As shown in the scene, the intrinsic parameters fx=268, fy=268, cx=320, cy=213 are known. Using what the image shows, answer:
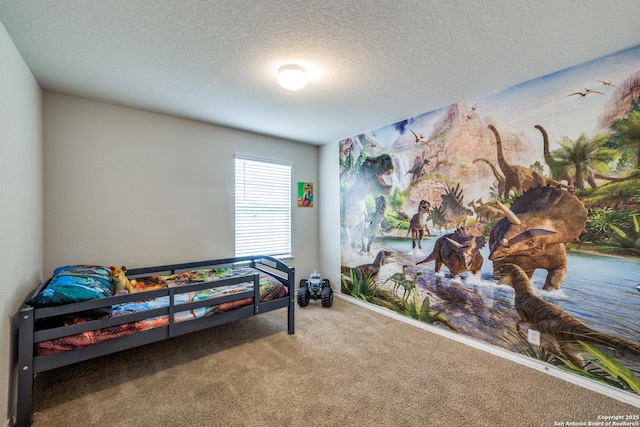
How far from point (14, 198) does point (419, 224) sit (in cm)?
338

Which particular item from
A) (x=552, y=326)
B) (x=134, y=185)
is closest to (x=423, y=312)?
(x=552, y=326)

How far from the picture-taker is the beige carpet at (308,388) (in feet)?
5.42

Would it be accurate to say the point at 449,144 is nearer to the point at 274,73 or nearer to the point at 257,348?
the point at 274,73

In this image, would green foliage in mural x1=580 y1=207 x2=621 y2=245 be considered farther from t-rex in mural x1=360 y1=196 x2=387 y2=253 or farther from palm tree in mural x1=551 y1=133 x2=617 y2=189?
t-rex in mural x1=360 y1=196 x2=387 y2=253

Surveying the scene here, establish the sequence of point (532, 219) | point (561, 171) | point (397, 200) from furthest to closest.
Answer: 1. point (397, 200)
2. point (532, 219)
3. point (561, 171)

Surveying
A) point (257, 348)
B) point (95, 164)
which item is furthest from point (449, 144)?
point (95, 164)

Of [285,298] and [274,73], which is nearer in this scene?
[274,73]

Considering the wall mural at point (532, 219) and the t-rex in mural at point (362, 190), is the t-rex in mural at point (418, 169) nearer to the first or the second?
the wall mural at point (532, 219)

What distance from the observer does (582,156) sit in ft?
6.59

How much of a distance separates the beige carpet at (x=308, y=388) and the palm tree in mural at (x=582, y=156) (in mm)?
1585

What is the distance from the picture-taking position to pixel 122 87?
2.35m

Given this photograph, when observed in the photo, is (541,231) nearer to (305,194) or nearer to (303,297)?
(303,297)

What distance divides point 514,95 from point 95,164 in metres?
3.96

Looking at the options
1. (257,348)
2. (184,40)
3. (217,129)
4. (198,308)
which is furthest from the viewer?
(217,129)
